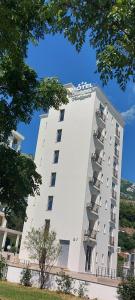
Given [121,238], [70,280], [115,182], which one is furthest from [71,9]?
[121,238]

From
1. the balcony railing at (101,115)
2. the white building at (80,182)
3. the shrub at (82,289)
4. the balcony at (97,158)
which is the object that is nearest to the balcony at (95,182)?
the white building at (80,182)

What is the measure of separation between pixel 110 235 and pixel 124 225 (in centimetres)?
4681

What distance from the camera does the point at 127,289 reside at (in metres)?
22.5

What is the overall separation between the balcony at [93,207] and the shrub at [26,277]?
16009mm

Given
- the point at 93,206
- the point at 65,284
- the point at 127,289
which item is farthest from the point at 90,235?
the point at 127,289

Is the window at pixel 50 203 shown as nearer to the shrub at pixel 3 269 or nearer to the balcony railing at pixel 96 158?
the balcony railing at pixel 96 158

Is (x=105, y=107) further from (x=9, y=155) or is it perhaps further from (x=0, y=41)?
(x=0, y=41)

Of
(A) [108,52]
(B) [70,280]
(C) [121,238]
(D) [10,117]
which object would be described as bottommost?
(B) [70,280]

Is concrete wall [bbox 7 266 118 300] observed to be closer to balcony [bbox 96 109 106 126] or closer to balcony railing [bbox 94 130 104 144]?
balcony railing [bbox 94 130 104 144]

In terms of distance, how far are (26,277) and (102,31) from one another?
25302mm

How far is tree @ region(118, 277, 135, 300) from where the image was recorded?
73.0 ft

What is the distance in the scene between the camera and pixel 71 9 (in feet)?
19.4

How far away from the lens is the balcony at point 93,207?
43650 millimetres

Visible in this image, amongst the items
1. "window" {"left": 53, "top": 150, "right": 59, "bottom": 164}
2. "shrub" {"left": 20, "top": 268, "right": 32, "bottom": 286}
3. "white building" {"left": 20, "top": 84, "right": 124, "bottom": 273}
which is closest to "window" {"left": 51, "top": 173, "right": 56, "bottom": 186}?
"white building" {"left": 20, "top": 84, "right": 124, "bottom": 273}
